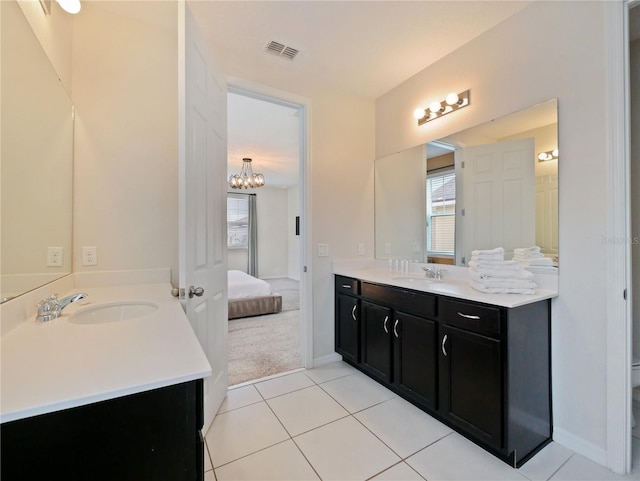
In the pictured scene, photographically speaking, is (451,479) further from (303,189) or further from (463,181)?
(303,189)

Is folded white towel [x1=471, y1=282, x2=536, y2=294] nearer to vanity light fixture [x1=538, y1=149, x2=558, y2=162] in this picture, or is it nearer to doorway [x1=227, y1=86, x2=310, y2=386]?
vanity light fixture [x1=538, y1=149, x2=558, y2=162]

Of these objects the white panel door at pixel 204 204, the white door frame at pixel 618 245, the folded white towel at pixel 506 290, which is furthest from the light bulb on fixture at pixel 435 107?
the white panel door at pixel 204 204

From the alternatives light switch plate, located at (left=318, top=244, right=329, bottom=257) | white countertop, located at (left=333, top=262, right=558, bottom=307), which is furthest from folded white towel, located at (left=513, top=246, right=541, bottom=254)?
light switch plate, located at (left=318, top=244, right=329, bottom=257)

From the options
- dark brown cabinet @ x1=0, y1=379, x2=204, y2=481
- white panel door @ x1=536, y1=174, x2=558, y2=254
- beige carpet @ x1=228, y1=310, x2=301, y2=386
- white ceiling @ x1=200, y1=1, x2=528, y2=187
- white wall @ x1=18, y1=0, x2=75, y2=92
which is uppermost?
white ceiling @ x1=200, y1=1, x2=528, y2=187

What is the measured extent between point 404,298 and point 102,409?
5.69 ft

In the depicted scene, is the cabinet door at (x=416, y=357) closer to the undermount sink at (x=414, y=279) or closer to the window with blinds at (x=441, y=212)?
the undermount sink at (x=414, y=279)

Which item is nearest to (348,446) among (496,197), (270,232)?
(496,197)

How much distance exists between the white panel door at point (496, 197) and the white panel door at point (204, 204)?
1.82m

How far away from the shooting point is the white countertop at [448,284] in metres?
1.51

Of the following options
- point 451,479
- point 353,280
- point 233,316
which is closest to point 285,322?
point 233,316

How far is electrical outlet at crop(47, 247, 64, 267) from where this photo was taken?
54.9 inches

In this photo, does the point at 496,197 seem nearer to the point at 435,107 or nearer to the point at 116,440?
the point at 435,107

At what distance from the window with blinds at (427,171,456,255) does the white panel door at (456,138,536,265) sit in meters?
0.06

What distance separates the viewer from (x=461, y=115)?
2.19 meters
